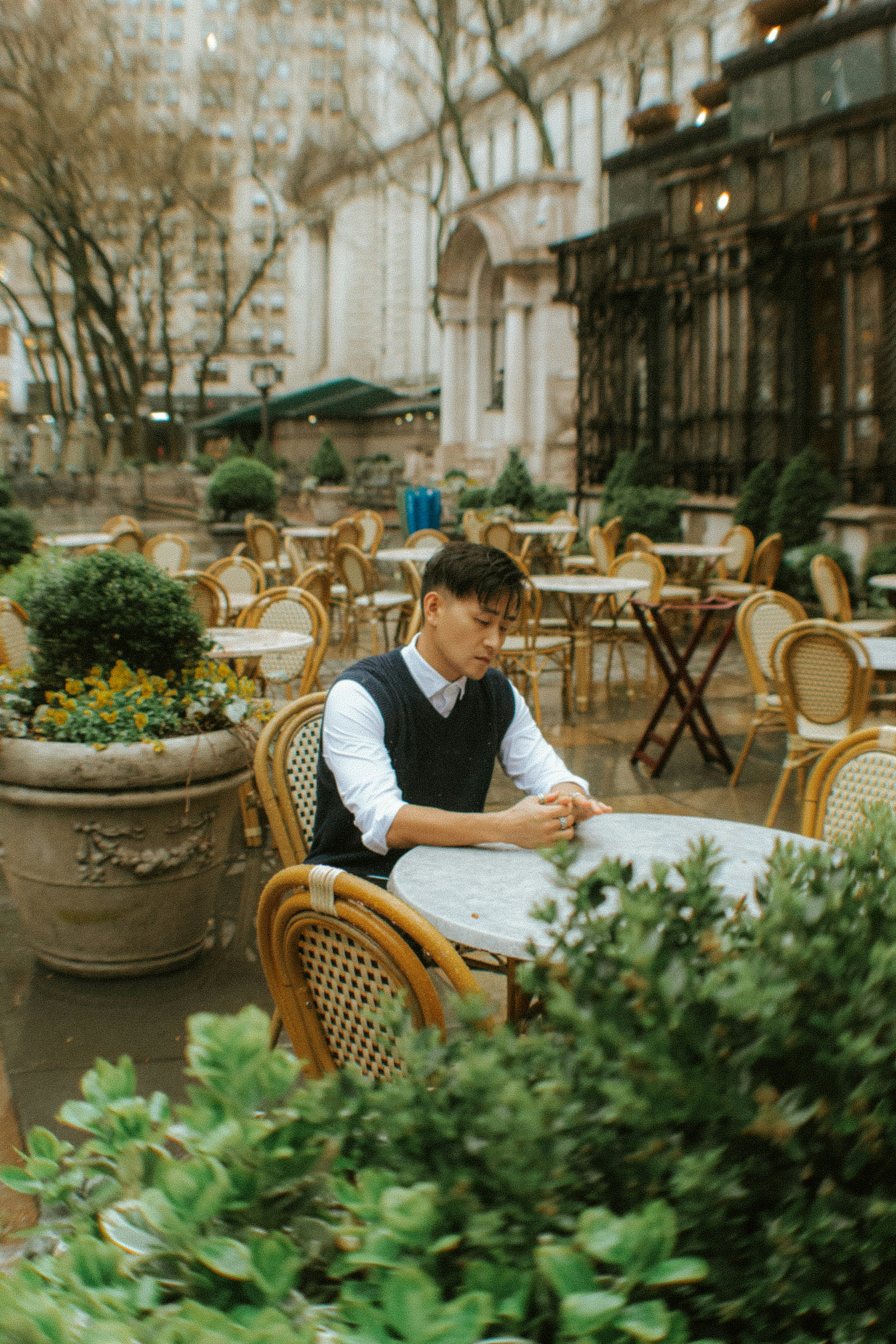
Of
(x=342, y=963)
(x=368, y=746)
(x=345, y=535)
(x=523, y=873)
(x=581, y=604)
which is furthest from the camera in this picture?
(x=345, y=535)

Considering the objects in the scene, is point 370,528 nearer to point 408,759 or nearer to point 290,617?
point 290,617

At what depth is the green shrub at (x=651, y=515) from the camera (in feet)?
49.5

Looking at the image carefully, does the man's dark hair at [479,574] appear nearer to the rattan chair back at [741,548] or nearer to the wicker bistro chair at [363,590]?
the wicker bistro chair at [363,590]

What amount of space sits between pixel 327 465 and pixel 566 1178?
31734mm

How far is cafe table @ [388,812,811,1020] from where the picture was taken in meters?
2.26

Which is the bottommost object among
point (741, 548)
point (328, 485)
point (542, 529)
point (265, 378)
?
point (741, 548)

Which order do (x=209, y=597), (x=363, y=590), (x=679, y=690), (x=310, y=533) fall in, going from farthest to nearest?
(x=310, y=533) → (x=363, y=590) → (x=679, y=690) → (x=209, y=597)

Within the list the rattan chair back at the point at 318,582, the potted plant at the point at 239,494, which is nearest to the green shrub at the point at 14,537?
the rattan chair back at the point at 318,582

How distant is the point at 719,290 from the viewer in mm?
15195

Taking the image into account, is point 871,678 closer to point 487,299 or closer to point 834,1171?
point 834,1171

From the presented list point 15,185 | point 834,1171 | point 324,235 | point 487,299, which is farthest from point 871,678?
point 324,235

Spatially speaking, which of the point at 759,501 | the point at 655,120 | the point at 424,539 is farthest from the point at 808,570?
the point at 655,120

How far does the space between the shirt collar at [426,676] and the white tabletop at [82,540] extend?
29.4 ft

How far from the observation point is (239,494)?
18578 millimetres
